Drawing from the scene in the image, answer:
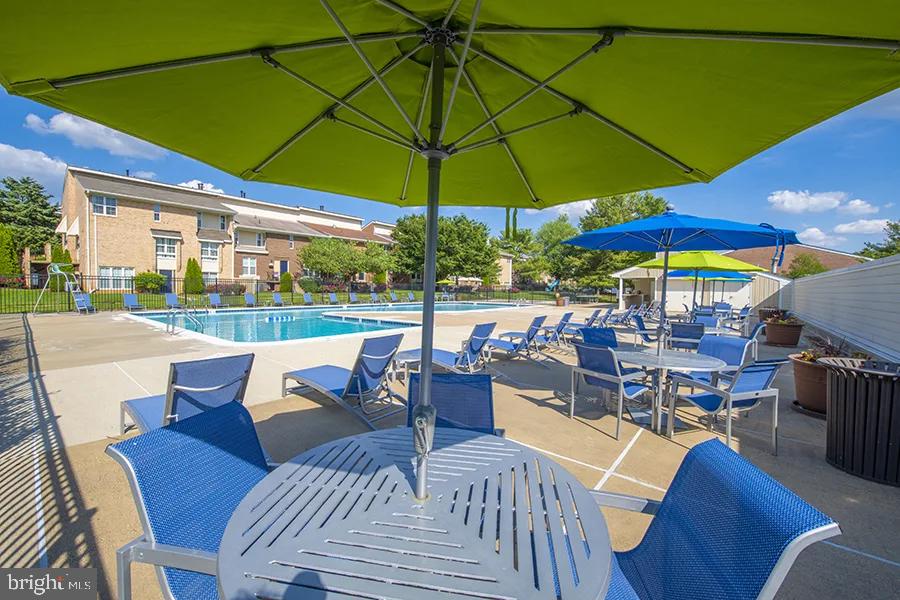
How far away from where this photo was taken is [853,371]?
11.3 feet

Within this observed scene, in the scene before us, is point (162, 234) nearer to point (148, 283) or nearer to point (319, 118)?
point (148, 283)

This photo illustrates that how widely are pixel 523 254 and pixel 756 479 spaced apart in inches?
2247

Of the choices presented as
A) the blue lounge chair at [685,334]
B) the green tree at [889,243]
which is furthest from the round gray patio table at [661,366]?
the green tree at [889,243]

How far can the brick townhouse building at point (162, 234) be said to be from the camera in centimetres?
2531

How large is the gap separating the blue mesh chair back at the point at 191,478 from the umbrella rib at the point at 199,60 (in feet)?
5.42

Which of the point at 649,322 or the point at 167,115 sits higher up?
the point at 167,115

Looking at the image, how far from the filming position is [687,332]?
8203mm

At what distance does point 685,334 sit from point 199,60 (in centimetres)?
891

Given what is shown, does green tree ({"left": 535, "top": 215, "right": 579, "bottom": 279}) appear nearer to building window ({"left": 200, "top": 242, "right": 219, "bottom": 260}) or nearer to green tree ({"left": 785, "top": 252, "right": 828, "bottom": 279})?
green tree ({"left": 785, "top": 252, "right": 828, "bottom": 279})

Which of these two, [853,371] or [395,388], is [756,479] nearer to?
[853,371]

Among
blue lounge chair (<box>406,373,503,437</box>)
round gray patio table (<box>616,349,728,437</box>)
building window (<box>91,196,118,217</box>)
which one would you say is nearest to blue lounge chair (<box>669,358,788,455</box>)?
round gray patio table (<box>616,349,728,437</box>)

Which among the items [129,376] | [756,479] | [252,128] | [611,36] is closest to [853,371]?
[756,479]

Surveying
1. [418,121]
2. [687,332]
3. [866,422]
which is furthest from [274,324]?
[866,422]

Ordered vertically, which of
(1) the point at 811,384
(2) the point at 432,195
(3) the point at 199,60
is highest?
(3) the point at 199,60
